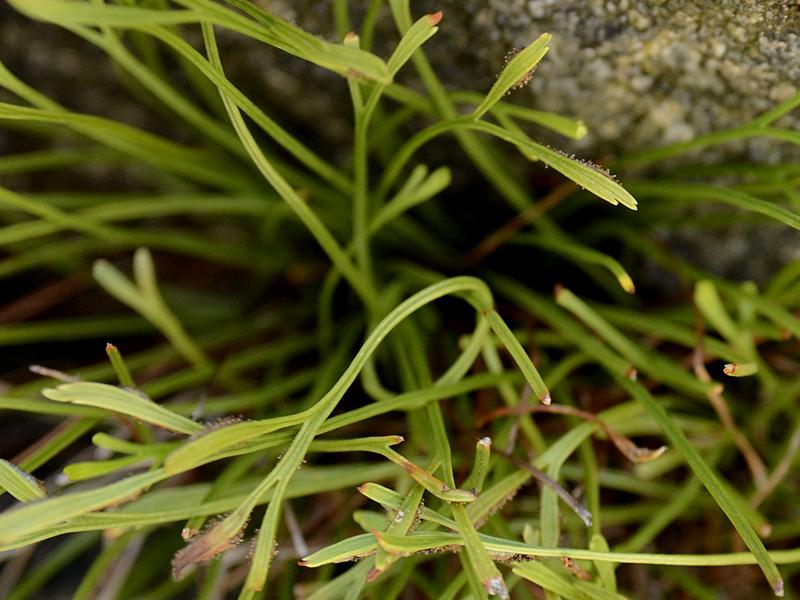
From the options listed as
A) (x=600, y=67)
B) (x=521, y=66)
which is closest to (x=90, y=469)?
(x=521, y=66)

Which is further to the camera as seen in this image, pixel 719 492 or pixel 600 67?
pixel 600 67

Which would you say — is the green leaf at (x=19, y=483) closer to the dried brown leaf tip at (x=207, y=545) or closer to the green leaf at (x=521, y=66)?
the dried brown leaf tip at (x=207, y=545)

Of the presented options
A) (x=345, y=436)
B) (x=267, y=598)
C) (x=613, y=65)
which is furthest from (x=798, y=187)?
(x=267, y=598)

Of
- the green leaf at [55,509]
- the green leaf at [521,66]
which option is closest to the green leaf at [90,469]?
the green leaf at [55,509]

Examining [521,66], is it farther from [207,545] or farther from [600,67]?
[207,545]

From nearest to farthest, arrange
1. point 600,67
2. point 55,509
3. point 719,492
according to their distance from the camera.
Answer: point 55,509, point 719,492, point 600,67

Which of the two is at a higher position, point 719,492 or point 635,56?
point 635,56

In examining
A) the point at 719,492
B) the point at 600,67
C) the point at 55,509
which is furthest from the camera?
the point at 600,67

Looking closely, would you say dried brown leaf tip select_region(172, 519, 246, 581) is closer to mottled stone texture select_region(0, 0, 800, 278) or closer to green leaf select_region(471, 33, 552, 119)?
green leaf select_region(471, 33, 552, 119)

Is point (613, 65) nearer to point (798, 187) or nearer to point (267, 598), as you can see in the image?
point (798, 187)
